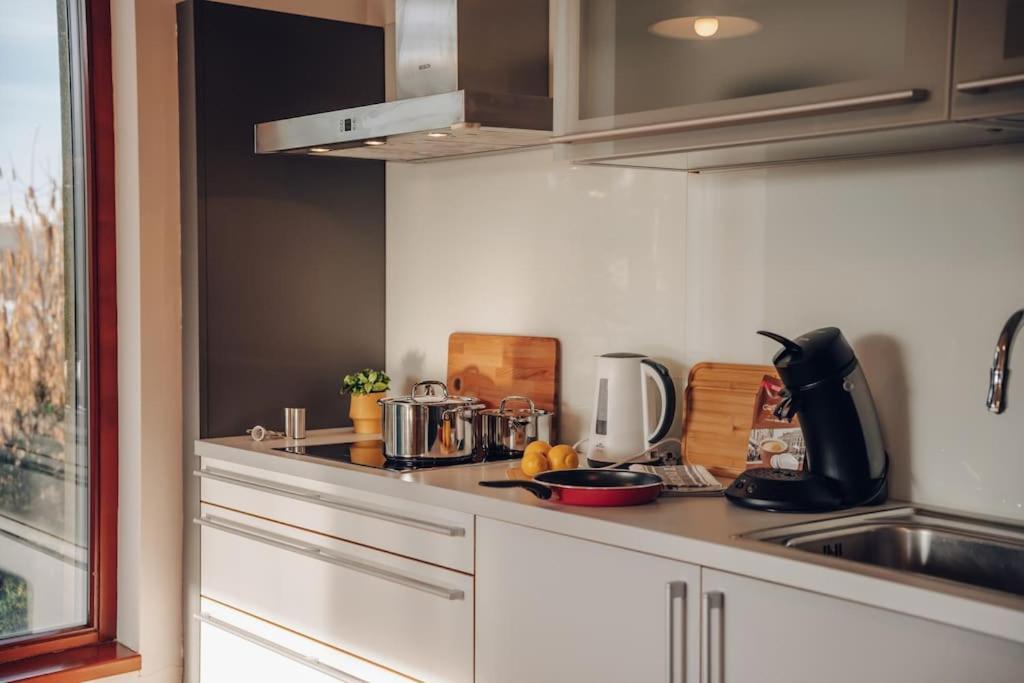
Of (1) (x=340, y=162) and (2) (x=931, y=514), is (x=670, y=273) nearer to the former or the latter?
(2) (x=931, y=514)

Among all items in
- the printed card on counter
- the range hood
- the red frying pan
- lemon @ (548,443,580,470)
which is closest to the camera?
the red frying pan

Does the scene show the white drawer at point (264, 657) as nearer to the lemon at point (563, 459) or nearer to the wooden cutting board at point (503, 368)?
the lemon at point (563, 459)

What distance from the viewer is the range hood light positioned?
6.69 ft

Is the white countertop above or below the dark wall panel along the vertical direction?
below

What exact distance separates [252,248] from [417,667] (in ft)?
4.40

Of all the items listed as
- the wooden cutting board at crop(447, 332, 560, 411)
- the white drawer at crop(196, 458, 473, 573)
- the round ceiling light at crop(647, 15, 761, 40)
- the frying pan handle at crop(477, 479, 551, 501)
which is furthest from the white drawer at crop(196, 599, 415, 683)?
the round ceiling light at crop(647, 15, 761, 40)

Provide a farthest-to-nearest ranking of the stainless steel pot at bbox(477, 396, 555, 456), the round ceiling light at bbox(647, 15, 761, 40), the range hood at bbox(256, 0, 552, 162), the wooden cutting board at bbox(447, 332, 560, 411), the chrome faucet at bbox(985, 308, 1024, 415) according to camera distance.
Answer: the wooden cutting board at bbox(447, 332, 560, 411) → the stainless steel pot at bbox(477, 396, 555, 456) → the range hood at bbox(256, 0, 552, 162) → the round ceiling light at bbox(647, 15, 761, 40) → the chrome faucet at bbox(985, 308, 1024, 415)

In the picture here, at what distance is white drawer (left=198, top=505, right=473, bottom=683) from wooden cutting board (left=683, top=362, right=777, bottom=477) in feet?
1.99

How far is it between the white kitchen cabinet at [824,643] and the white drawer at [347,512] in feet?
2.12

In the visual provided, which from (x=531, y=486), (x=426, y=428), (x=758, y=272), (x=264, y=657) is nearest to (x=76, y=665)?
(x=264, y=657)

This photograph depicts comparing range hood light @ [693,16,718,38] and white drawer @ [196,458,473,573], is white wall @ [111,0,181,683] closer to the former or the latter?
white drawer @ [196,458,473,573]

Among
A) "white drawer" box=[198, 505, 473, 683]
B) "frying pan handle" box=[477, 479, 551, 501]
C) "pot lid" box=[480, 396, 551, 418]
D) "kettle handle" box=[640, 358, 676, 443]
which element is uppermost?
"kettle handle" box=[640, 358, 676, 443]

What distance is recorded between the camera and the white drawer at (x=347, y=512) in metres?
2.35

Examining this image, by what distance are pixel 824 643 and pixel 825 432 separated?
0.52 m
